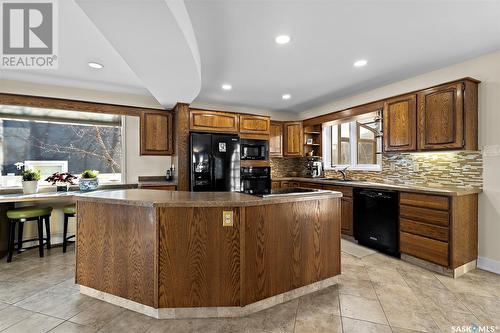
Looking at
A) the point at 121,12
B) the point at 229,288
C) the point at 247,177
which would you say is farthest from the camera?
the point at 247,177

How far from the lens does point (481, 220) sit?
2973 millimetres

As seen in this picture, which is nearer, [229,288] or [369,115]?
[229,288]

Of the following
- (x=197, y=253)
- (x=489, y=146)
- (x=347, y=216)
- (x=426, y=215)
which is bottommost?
(x=347, y=216)

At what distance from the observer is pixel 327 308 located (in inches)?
84.4

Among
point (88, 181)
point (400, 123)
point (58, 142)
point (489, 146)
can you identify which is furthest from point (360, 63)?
point (58, 142)

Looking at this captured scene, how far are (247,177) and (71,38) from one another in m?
3.33

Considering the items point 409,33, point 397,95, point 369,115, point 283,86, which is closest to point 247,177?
point 283,86

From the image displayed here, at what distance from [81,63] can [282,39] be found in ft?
8.20

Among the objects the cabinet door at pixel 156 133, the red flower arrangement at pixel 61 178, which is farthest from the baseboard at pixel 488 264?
the red flower arrangement at pixel 61 178

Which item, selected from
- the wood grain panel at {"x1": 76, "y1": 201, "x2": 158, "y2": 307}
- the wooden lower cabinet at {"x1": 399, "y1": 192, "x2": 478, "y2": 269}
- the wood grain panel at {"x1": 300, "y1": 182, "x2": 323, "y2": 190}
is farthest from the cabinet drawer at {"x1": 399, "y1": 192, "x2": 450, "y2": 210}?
the wood grain panel at {"x1": 76, "y1": 201, "x2": 158, "y2": 307}

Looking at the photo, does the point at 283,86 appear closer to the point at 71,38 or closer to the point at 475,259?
the point at 71,38

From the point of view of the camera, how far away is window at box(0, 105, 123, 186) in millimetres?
3787

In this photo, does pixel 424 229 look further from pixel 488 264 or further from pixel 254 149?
pixel 254 149

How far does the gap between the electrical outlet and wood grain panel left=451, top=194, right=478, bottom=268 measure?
96.8 inches
